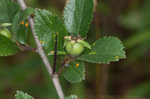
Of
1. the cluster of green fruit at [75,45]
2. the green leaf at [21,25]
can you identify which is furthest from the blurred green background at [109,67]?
the cluster of green fruit at [75,45]

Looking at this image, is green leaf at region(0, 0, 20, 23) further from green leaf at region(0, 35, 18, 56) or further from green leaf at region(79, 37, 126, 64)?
green leaf at region(79, 37, 126, 64)

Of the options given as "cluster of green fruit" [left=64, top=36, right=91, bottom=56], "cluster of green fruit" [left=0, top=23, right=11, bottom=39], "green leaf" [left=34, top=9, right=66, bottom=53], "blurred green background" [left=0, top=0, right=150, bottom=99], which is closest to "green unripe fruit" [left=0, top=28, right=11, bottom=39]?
"cluster of green fruit" [left=0, top=23, right=11, bottom=39]

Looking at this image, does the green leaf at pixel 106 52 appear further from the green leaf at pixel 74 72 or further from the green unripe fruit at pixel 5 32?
the green unripe fruit at pixel 5 32

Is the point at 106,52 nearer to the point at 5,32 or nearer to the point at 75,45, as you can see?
the point at 75,45

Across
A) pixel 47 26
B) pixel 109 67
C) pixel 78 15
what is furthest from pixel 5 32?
pixel 109 67

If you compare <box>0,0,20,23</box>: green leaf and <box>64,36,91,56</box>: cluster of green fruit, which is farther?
<box>0,0,20,23</box>: green leaf

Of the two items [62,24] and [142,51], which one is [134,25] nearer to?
[142,51]
